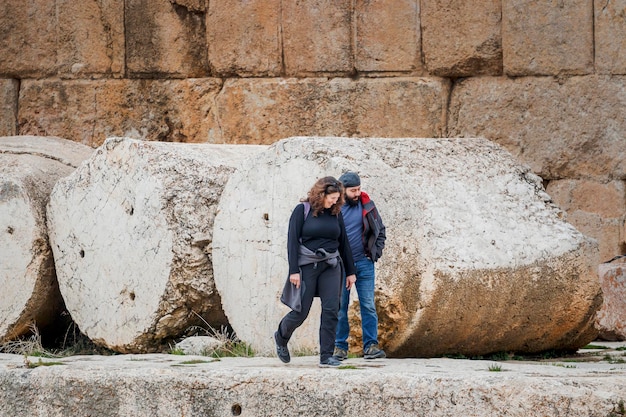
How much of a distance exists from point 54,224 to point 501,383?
4.40 metres

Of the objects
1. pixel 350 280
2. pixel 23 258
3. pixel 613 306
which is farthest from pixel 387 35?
pixel 350 280

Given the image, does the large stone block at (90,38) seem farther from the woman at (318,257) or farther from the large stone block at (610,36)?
the woman at (318,257)

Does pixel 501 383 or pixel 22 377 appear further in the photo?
pixel 22 377

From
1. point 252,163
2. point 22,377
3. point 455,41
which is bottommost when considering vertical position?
point 22,377

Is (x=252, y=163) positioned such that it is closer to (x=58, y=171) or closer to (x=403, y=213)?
(x=403, y=213)

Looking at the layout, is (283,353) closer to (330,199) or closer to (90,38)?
(330,199)

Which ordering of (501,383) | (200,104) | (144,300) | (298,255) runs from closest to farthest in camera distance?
(501,383), (298,255), (144,300), (200,104)

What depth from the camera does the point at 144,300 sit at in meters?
9.95

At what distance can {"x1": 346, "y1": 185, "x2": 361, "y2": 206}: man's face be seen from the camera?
28.7ft

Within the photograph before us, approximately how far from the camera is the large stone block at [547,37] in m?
12.0

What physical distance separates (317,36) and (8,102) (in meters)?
3.29

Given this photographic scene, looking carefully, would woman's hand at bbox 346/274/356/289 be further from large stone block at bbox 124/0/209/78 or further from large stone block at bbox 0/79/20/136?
large stone block at bbox 0/79/20/136

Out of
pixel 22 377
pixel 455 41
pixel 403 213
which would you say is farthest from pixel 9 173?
pixel 455 41

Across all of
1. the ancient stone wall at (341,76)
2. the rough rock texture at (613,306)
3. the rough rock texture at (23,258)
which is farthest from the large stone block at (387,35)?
the rough rock texture at (23,258)
